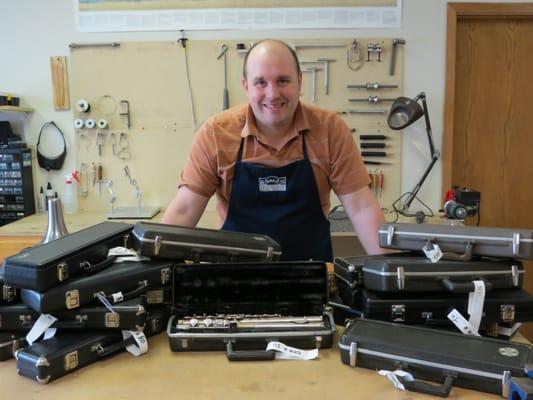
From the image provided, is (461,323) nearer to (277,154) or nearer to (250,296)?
(250,296)

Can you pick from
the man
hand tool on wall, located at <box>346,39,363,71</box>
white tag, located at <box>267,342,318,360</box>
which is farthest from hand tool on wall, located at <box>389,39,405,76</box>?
white tag, located at <box>267,342,318,360</box>

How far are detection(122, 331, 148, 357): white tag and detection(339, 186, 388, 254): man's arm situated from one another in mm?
849

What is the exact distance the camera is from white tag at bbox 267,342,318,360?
1.10m

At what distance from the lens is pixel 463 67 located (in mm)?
3287

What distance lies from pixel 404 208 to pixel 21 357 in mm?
2595

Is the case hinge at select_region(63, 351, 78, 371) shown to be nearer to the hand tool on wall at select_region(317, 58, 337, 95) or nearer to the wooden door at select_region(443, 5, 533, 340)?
the hand tool on wall at select_region(317, 58, 337, 95)

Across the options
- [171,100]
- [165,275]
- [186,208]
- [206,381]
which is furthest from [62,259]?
[171,100]

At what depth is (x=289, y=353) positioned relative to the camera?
1.11 meters

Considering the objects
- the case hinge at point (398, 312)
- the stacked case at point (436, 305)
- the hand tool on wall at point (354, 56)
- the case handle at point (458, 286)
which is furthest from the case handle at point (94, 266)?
the hand tool on wall at point (354, 56)

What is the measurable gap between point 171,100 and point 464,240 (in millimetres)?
2446

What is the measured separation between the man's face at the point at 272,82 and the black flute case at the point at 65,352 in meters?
0.92

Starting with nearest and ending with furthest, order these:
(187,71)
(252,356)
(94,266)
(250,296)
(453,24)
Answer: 1. (252,356)
2. (94,266)
3. (250,296)
4. (453,24)
5. (187,71)

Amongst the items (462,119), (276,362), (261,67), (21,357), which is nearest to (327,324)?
(276,362)

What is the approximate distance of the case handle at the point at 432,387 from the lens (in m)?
0.96
